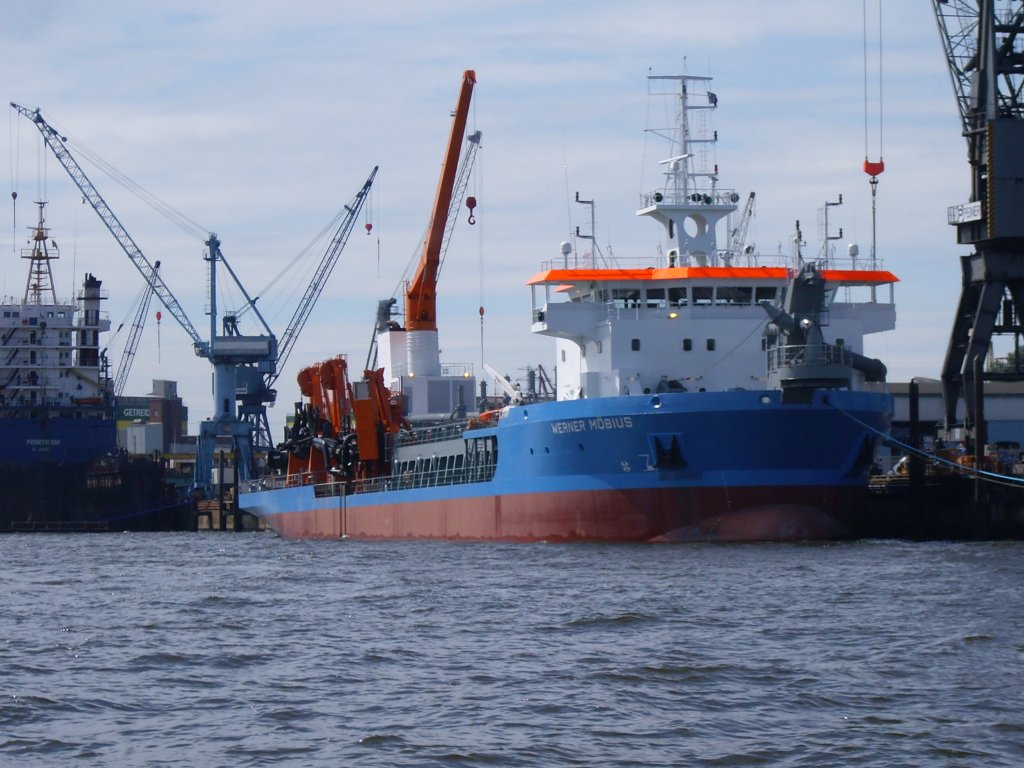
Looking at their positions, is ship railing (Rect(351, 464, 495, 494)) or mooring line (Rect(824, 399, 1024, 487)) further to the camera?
ship railing (Rect(351, 464, 495, 494))

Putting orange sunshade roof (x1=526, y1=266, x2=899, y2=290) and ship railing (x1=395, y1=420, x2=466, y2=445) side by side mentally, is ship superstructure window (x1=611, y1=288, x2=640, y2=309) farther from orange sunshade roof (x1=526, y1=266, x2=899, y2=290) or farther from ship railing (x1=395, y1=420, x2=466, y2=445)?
ship railing (x1=395, y1=420, x2=466, y2=445)

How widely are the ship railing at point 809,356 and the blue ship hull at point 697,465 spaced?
2.47ft

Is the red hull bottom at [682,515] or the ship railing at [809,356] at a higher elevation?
the ship railing at [809,356]

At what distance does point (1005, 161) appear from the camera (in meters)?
39.3

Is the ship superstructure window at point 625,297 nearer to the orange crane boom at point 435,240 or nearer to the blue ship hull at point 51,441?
the orange crane boom at point 435,240

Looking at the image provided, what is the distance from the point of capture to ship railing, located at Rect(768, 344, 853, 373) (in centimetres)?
3319

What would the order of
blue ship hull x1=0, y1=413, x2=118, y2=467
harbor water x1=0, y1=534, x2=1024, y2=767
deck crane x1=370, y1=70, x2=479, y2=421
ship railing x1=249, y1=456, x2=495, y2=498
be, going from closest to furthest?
1. harbor water x1=0, y1=534, x2=1024, y2=767
2. ship railing x1=249, y1=456, x2=495, y2=498
3. deck crane x1=370, y1=70, x2=479, y2=421
4. blue ship hull x1=0, y1=413, x2=118, y2=467

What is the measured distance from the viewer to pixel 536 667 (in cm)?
1859

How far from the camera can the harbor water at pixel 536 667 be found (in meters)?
14.8

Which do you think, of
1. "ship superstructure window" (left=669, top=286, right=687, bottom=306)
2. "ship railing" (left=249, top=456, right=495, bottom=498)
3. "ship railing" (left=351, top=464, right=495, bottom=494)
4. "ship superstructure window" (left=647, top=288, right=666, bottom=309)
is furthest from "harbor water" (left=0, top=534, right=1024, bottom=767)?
"ship railing" (left=249, top=456, right=495, bottom=498)

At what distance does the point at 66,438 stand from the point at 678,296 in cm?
4500

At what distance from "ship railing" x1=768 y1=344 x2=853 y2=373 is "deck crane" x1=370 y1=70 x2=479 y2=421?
2395cm

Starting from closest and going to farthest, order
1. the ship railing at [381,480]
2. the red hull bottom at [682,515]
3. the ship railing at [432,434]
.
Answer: the red hull bottom at [682,515] < the ship railing at [381,480] < the ship railing at [432,434]

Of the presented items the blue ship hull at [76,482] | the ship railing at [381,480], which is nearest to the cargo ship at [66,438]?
the blue ship hull at [76,482]
